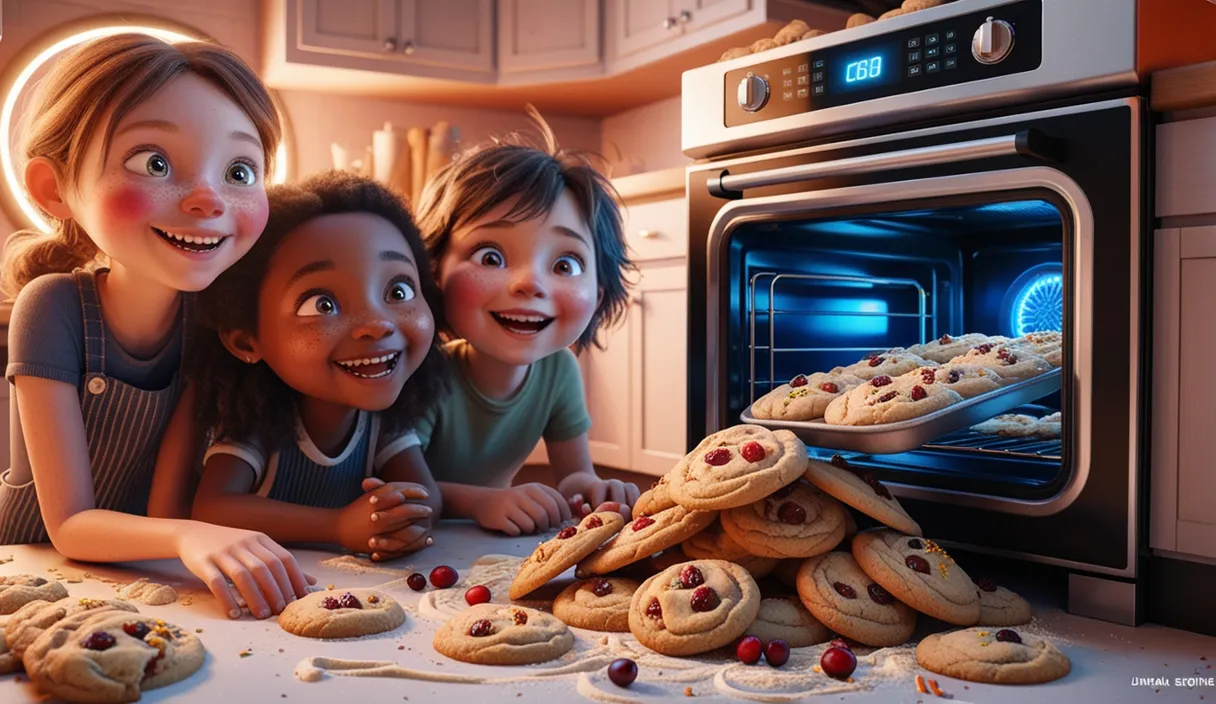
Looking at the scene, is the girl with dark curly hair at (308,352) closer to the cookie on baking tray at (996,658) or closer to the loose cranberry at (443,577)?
the loose cranberry at (443,577)

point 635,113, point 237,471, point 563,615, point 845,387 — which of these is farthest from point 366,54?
point 563,615

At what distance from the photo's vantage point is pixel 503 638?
3.53ft

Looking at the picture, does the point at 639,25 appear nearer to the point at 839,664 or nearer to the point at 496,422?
the point at 496,422

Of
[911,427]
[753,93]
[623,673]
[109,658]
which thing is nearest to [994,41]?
[753,93]

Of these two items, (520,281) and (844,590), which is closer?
(844,590)

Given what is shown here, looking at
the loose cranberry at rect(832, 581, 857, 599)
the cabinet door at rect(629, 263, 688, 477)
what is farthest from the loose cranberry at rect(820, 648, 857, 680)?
the cabinet door at rect(629, 263, 688, 477)

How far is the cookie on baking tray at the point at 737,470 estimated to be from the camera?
3.76 ft

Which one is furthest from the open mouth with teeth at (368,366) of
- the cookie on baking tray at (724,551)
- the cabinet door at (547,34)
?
the cabinet door at (547,34)

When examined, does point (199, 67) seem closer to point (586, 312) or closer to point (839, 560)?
point (586, 312)

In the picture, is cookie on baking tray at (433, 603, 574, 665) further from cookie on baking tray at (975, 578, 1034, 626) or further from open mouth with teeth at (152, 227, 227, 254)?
open mouth with teeth at (152, 227, 227, 254)

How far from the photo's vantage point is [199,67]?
4.69 feet

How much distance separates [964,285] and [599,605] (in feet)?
3.68

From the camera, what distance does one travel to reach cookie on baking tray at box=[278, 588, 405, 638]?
3.80ft

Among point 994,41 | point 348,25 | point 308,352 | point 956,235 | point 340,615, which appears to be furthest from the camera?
point 348,25
